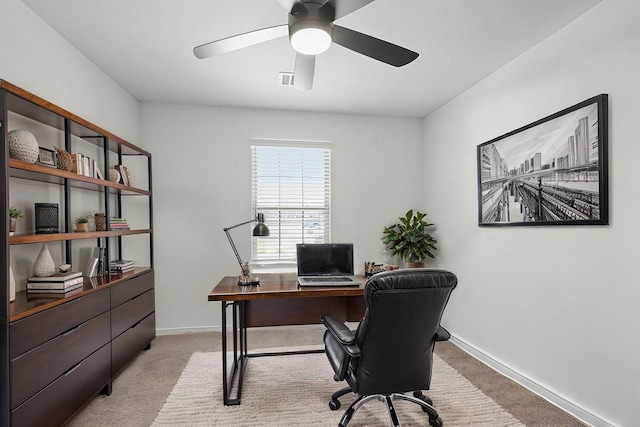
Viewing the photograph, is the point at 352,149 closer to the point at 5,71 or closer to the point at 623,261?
the point at 623,261

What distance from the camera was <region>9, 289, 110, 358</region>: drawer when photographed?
5.27ft

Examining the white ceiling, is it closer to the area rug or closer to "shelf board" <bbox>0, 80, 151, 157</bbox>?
"shelf board" <bbox>0, 80, 151, 157</bbox>

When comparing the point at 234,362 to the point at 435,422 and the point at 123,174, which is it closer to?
the point at 435,422

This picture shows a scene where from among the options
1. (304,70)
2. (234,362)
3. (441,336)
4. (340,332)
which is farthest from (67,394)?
(304,70)

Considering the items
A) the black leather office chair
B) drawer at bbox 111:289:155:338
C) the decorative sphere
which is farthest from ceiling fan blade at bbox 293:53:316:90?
drawer at bbox 111:289:155:338

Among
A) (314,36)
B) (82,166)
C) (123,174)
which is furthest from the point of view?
(123,174)

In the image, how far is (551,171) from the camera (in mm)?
2363

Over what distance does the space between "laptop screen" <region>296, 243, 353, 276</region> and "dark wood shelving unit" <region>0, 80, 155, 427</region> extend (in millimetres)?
1510

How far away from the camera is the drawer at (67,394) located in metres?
1.66

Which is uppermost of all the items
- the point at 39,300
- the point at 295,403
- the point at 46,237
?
the point at 46,237

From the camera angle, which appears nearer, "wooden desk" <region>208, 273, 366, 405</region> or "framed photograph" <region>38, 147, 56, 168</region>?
"framed photograph" <region>38, 147, 56, 168</region>

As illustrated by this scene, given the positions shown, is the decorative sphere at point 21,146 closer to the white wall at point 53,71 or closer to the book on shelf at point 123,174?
the white wall at point 53,71

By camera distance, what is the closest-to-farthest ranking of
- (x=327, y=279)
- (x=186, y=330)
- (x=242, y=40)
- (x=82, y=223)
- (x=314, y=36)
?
(x=314, y=36) < (x=242, y=40) < (x=82, y=223) < (x=327, y=279) < (x=186, y=330)

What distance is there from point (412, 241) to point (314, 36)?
2751mm
